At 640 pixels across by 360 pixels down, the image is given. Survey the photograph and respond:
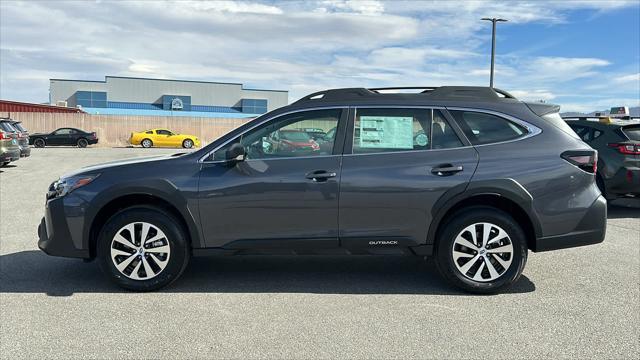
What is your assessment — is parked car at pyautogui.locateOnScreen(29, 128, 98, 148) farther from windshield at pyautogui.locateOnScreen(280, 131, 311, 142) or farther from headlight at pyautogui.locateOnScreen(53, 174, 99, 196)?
windshield at pyautogui.locateOnScreen(280, 131, 311, 142)

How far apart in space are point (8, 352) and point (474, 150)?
3.87m

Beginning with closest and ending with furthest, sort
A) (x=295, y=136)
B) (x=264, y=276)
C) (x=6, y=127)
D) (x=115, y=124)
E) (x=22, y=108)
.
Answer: (x=295, y=136), (x=264, y=276), (x=6, y=127), (x=115, y=124), (x=22, y=108)

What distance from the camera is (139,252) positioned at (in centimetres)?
464

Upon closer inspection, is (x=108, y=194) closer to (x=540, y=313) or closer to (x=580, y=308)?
(x=540, y=313)

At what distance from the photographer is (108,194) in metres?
4.58

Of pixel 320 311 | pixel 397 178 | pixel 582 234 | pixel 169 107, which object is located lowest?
pixel 320 311

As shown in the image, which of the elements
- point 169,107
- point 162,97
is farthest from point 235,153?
point 162,97

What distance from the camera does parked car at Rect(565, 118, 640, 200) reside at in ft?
27.1

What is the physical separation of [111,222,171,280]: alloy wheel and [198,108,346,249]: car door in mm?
420

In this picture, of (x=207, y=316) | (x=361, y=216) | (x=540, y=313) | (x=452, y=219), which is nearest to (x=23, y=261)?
(x=207, y=316)

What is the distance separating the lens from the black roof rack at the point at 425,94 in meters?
4.87

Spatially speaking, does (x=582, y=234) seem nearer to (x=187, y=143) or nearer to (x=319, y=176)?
(x=319, y=176)

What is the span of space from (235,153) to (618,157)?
667 cm

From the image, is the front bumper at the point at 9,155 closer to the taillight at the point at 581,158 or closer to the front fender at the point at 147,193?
the front fender at the point at 147,193
